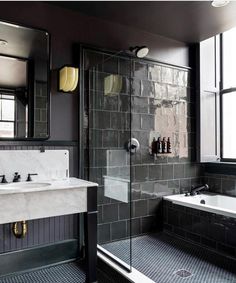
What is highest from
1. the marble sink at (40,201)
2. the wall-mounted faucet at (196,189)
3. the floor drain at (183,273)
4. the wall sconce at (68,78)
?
the wall sconce at (68,78)

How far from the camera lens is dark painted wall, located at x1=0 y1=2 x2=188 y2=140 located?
2.59 meters

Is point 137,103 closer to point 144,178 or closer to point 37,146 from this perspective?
point 144,178

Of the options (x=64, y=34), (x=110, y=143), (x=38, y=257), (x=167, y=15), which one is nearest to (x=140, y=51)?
(x=167, y=15)

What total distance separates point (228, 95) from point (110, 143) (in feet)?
6.80

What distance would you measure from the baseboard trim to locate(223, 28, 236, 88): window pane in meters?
2.98

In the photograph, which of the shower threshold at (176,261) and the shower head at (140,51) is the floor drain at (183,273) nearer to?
the shower threshold at (176,261)

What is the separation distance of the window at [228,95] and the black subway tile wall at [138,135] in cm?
47

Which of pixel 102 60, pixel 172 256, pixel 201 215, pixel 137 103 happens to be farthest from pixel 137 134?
pixel 172 256

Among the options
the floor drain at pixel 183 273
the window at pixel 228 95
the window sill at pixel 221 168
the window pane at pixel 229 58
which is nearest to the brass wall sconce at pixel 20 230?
the floor drain at pixel 183 273

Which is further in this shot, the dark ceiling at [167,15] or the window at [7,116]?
the dark ceiling at [167,15]

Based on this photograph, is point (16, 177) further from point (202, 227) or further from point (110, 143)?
point (202, 227)

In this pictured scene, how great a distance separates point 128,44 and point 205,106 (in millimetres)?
1426

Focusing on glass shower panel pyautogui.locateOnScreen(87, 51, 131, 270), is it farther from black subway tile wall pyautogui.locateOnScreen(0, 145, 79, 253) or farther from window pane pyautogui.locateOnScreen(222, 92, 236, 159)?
window pane pyautogui.locateOnScreen(222, 92, 236, 159)

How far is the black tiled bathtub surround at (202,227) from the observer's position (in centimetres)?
264
